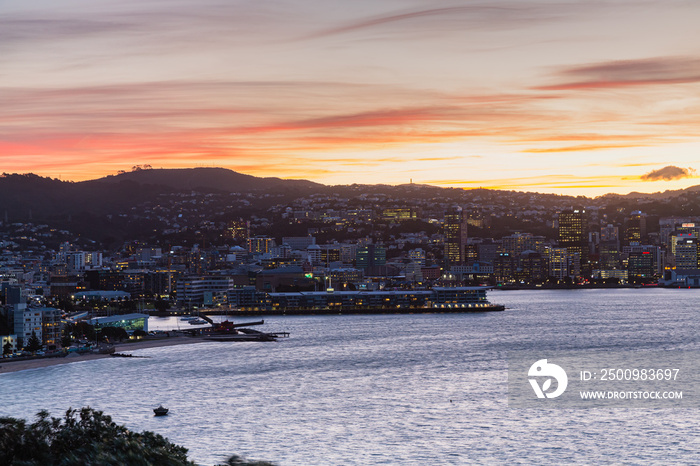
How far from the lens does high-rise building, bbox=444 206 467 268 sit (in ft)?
444

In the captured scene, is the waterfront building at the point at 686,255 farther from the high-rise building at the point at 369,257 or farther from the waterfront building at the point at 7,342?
the waterfront building at the point at 7,342

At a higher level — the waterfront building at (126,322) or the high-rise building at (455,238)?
the high-rise building at (455,238)

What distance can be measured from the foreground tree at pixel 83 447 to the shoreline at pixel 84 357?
70.6 feet

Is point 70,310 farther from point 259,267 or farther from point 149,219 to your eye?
point 149,219

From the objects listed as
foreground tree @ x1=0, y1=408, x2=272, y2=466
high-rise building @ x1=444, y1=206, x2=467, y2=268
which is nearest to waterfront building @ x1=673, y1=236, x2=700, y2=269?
high-rise building @ x1=444, y1=206, x2=467, y2=268

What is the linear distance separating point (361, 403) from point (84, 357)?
56.4ft

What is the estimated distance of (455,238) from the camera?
138250 mm

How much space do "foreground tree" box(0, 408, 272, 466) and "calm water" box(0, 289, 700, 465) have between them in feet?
18.3

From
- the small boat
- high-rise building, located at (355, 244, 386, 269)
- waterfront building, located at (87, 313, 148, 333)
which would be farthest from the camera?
high-rise building, located at (355, 244, 386, 269)

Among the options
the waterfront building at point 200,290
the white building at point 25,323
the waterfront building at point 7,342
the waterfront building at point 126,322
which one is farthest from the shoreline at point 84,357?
→ the waterfront building at point 200,290

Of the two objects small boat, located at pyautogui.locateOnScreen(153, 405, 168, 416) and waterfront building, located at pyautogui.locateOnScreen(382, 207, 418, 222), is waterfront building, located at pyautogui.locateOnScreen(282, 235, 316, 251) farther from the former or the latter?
small boat, located at pyautogui.locateOnScreen(153, 405, 168, 416)

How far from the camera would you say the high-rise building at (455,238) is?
444ft

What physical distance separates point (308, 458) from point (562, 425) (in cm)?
679

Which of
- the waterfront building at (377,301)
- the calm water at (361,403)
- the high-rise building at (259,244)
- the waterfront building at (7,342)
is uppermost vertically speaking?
the high-rise building at (259,244)
